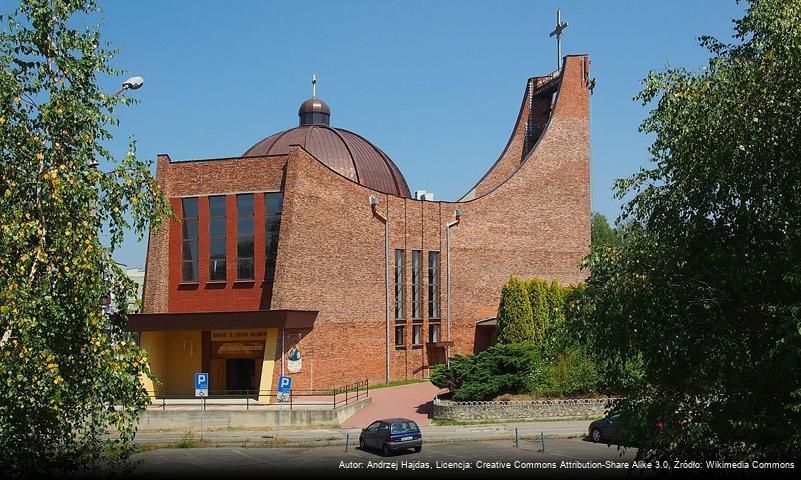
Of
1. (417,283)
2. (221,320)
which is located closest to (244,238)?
(221,320)

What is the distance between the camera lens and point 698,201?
923 centimetres

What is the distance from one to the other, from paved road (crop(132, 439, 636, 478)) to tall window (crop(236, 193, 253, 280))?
35.2 ft

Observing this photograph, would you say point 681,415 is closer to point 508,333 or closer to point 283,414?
point 283,414

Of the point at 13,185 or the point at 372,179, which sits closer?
the point at 13,185

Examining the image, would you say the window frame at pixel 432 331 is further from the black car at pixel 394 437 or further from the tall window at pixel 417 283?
the black car at pixel 394 437

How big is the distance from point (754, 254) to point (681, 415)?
1980 mm

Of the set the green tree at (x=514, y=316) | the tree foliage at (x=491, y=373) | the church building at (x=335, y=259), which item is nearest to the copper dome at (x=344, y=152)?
the church building at (x=335, y=259)

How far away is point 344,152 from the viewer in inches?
1778

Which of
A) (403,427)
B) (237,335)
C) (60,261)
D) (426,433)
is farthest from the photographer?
(237,335)

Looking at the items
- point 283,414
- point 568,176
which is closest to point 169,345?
point 283,414

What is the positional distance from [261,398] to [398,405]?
5.59m

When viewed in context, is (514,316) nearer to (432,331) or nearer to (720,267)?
(432,331)

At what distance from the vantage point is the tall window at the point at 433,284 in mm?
41281

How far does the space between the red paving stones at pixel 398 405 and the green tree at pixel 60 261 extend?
67.1 ft
